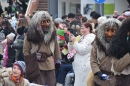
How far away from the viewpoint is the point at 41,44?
9.34m

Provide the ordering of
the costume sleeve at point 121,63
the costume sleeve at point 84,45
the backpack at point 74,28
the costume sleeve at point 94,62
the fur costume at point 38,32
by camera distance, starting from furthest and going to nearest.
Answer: the backpack at point 74,28, the costume sleeve at point 84,45, the fur costume at point 38,32, the costume sleeve at point 94,62, the costume sleeve at point 121,63

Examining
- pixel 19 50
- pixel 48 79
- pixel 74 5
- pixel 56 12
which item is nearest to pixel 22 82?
pixel 48 79

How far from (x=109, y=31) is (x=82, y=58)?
2087mm

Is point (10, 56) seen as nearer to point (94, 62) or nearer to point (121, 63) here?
point (94, 62)

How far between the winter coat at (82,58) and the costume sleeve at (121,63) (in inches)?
105

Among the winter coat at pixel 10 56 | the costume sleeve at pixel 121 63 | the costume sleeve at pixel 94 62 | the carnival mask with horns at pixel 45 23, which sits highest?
the carnival mask with horns at pixel 45 23

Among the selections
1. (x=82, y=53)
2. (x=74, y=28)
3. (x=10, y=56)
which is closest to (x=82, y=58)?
(x=82, y=53)

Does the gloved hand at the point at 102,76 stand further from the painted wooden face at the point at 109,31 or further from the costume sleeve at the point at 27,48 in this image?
the costume sleeve at the point at 27,48

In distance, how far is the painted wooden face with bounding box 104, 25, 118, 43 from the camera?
25.6 feet

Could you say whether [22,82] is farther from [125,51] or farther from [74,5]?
[74,5]

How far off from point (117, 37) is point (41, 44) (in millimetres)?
2571

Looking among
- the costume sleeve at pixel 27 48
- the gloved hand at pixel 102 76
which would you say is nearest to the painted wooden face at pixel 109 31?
the gloved hand at pixel 102 76

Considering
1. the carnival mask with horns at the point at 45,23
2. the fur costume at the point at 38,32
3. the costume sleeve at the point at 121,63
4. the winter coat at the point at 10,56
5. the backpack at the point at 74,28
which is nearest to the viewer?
the costume sleeve at the point at 121,63

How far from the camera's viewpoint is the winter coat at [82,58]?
31.8 feet
